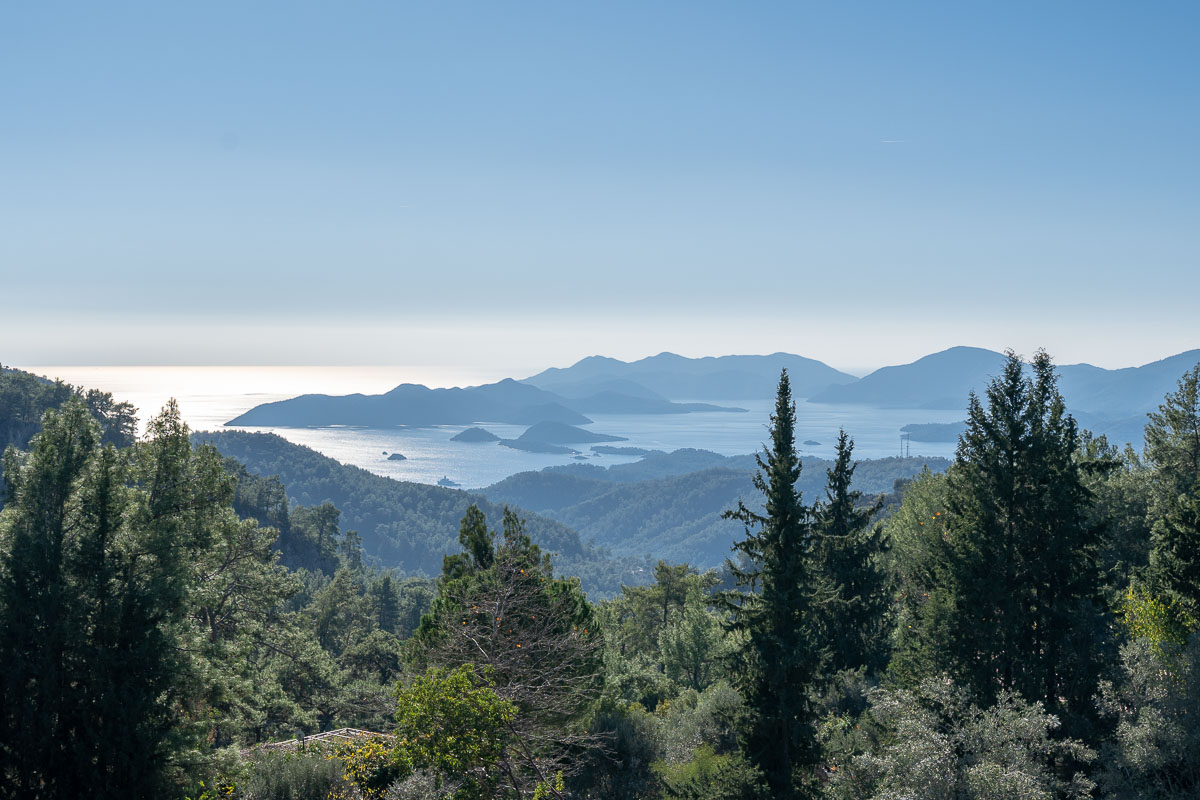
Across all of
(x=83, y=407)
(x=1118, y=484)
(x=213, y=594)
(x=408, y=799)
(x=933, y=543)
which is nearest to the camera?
(x=408, y=799)

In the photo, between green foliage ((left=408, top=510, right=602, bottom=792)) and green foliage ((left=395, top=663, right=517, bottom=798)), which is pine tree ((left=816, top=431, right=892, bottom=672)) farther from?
green foliage ((left=395, top=663, right=517, bottom=798))

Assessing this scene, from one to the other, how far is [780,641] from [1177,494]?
48.8ft

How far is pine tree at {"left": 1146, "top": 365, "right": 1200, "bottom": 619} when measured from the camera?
55.0 ft

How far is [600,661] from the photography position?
2033cm

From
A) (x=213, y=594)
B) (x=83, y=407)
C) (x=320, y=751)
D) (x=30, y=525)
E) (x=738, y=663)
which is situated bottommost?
(x=320, y=751)

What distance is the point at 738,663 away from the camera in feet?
55.3

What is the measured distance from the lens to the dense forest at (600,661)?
1241 centimetres

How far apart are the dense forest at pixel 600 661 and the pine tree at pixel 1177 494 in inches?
3.4

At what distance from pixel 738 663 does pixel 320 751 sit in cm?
882

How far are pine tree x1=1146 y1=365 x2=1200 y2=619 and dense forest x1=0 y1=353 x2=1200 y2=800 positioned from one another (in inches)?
3.4

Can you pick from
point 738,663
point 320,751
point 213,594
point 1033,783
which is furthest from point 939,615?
point 213,594

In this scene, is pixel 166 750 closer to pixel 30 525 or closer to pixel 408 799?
pixel 30 525

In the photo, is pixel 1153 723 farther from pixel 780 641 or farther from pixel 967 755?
pixel 780 641

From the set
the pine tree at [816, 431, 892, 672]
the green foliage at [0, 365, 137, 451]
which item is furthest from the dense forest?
the green foliage at [0, 365, 137, 451]
